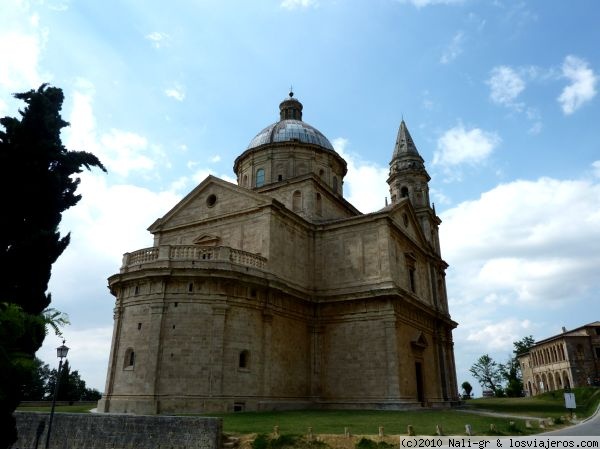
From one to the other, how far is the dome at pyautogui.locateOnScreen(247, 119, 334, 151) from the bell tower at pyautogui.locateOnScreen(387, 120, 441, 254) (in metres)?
6.54

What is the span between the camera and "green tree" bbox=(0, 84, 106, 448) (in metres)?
12.9

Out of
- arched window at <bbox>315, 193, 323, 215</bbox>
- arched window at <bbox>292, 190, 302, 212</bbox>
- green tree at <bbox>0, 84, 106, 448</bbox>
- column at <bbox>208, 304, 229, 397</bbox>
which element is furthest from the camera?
arched window at <bbox>315, 193, 323, 215</bbox>

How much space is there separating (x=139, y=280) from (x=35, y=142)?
9.48m

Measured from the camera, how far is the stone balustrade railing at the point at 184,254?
2178 centimetres

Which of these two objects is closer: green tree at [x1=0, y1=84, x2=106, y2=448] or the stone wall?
green tree at [x1=0, y1=84, x2=106, y2=448]

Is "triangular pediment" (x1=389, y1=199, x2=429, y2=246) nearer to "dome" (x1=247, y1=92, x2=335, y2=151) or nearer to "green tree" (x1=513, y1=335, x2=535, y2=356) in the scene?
"dome" (x1=247, y1=92, x2=335, y2=151)

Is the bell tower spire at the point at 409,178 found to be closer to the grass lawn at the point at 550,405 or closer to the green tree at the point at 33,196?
the grass lawn at the point at 550,405

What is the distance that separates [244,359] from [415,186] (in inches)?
909

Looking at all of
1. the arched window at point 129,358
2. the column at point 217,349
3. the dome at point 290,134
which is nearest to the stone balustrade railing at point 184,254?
the column at point 217,349

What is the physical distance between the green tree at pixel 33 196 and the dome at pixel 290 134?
71.1 feet

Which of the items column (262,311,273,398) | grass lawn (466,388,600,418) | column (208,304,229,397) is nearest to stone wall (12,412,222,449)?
column (208,304,229,397)

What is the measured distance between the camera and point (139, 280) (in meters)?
21.8

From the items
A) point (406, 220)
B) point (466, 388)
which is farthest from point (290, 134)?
point (466, 388)

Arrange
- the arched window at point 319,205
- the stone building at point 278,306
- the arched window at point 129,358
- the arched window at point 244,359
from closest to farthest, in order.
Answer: the stone building at point 278,306 → the arched window at point 129,358 → the arched window at point 244,359 → the arched window at point 319,205
